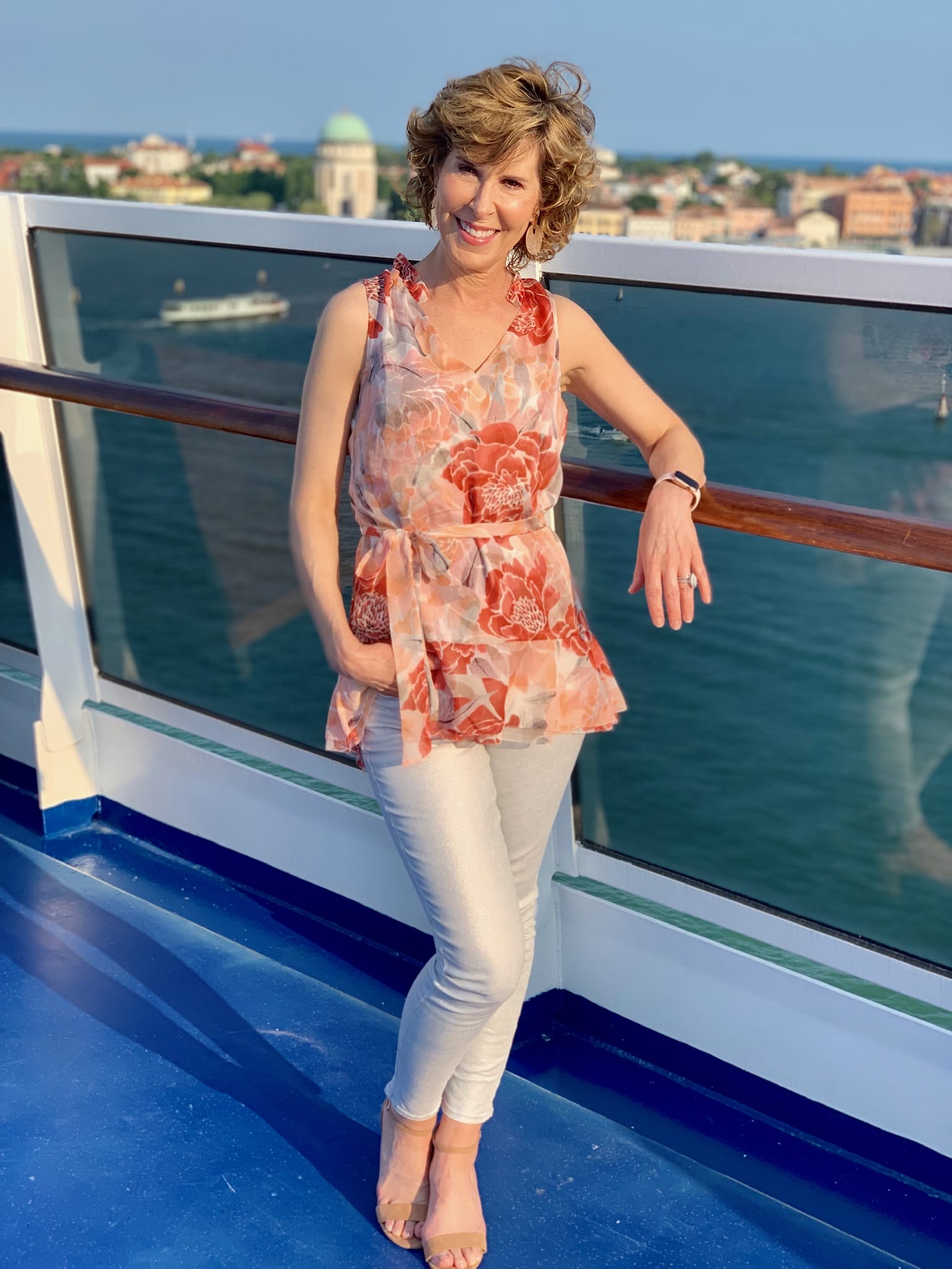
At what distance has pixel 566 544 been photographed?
2.03 metres

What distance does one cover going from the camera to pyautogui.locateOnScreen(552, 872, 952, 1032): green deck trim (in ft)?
5.66

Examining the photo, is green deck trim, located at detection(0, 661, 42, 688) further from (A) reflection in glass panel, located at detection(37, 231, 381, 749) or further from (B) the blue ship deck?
(A) reflection in glass panel, located at detection(37, 231, 381, 749)

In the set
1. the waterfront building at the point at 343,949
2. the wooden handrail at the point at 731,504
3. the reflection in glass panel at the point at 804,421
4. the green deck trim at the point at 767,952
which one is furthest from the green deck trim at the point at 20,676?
the reflection in glass panel at the point at 804,421

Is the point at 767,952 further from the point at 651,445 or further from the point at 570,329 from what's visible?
the point at 570,329

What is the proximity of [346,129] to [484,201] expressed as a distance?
339 feet

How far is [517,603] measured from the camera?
1.46 meters

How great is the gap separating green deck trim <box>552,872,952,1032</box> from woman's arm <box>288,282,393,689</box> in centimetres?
72

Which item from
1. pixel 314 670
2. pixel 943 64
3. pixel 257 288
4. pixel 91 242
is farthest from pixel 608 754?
pixel 943 64

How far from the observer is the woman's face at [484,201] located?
1.40 m

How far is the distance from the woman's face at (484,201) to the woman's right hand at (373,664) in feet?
1.34

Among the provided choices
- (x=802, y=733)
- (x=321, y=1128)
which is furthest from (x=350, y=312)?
(x=802, y=733)

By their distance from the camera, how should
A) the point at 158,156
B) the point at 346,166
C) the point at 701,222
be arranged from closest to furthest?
1. the point at 701,222
2. the point at 346,166
3. the point at 158,156

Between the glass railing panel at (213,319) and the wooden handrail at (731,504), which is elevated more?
the wooden handrail at (731,504)

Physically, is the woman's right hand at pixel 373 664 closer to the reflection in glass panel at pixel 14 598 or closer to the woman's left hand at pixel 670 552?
the woman's left hand at pixel 670 552
